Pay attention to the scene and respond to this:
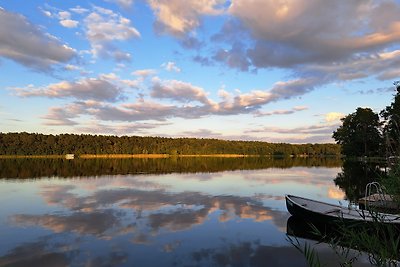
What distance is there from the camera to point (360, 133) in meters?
95.2

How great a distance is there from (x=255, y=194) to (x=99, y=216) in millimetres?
16993

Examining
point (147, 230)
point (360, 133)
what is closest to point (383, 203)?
point (147, 230)

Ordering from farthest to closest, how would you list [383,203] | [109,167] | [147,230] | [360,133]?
[360,133] < [109,167] < [147,230] < [383,203]

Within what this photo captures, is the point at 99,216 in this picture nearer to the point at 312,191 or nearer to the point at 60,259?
the point at 60,259

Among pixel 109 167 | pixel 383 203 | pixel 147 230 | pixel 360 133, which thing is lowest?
pixel 147 230

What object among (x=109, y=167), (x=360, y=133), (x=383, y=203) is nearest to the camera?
(x=383, y=203)

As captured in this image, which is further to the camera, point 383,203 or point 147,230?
point 147,230

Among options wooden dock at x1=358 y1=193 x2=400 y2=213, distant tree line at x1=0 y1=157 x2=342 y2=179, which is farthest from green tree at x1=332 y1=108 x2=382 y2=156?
wooden dock at x1=358 y1=193 x2=400 y2=213

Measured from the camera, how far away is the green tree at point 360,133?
9419 centimetres

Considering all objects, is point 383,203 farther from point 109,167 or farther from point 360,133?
point 360,133

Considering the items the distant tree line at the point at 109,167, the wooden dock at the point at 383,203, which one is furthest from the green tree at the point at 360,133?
the wooden dock at the point at 383,203

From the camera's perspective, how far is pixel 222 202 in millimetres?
29688

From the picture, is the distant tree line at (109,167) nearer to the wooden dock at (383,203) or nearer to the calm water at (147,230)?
the calm water at (147,230)

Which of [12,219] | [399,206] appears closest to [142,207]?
[12,219]
